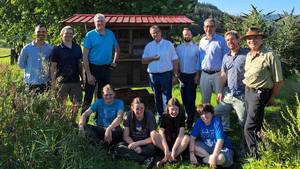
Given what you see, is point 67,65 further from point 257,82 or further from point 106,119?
point 257,82

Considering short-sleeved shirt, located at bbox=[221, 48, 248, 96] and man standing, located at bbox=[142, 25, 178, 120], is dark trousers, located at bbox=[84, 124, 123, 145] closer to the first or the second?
man standing, located at bbox=[142, 25, 178, 120]

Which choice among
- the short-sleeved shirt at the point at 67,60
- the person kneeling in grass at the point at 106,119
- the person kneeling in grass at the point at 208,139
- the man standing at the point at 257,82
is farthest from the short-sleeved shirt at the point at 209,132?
the short-sleeved shirt at the point at 67,60

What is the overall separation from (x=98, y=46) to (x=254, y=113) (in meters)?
3.12

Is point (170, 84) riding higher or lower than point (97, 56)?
lower

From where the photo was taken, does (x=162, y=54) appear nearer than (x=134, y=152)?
No

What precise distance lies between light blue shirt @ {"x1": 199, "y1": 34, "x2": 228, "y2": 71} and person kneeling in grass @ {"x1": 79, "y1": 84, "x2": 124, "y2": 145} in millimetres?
1746

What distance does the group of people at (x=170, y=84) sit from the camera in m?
6.59

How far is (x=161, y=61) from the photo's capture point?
827 centimetres

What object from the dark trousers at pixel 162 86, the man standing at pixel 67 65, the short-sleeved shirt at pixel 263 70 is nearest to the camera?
the short-sleeved shirt at pixel 263 70

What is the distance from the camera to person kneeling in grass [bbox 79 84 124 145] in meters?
7.07

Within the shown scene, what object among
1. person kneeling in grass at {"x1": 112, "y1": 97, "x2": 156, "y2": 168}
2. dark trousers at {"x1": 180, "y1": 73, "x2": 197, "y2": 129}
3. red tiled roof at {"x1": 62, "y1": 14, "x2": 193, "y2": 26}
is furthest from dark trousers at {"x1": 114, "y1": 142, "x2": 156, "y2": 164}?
red tiled roof at {"x1": 62, "y1": 14, "x2": 193, "y2": 26}

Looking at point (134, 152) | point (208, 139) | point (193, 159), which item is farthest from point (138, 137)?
point (208, 139)

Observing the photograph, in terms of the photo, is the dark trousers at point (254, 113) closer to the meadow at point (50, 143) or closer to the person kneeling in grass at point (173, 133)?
the meadow at point (50, 143)

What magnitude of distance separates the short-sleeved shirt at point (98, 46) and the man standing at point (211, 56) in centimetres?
169
